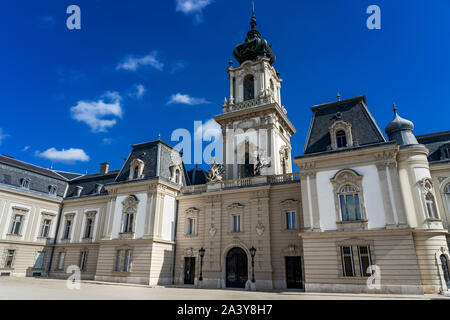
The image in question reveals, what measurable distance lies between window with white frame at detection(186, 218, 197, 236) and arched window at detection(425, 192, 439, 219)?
1947cm

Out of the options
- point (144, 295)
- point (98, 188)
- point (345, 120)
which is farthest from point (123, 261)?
point (345, 120)

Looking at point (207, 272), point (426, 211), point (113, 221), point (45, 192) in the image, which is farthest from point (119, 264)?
point (426, 211)

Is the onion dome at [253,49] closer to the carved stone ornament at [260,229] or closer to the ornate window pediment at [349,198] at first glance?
the ornate window pediment at [349,198]

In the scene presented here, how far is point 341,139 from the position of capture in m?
23.6

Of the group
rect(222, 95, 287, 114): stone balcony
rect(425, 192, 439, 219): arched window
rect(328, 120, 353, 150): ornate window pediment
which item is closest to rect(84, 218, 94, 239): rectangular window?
rect(222, 95, 287, 114): stone balcony

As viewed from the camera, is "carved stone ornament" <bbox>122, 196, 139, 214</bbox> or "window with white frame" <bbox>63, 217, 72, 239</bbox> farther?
"window with white frame" <bbox>63, 217, 72, 239</bbox>

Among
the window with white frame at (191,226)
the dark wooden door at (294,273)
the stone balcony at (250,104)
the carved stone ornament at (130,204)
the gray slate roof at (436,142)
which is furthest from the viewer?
the stone balcony at (250,104)

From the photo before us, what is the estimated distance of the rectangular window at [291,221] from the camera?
24811 mm

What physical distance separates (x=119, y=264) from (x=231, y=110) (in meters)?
20.4

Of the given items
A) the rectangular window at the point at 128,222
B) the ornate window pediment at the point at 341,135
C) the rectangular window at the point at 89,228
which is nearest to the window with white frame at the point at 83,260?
the rectangular window at the point at 89,228

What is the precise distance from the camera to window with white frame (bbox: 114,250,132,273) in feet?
91.5

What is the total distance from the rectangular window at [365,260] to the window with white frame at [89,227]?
2793 centimetres

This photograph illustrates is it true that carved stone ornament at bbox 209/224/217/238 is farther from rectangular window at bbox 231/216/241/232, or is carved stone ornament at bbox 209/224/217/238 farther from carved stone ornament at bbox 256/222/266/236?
carved stone ornament at bbox 256/222/266/236

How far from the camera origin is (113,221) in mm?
30375
